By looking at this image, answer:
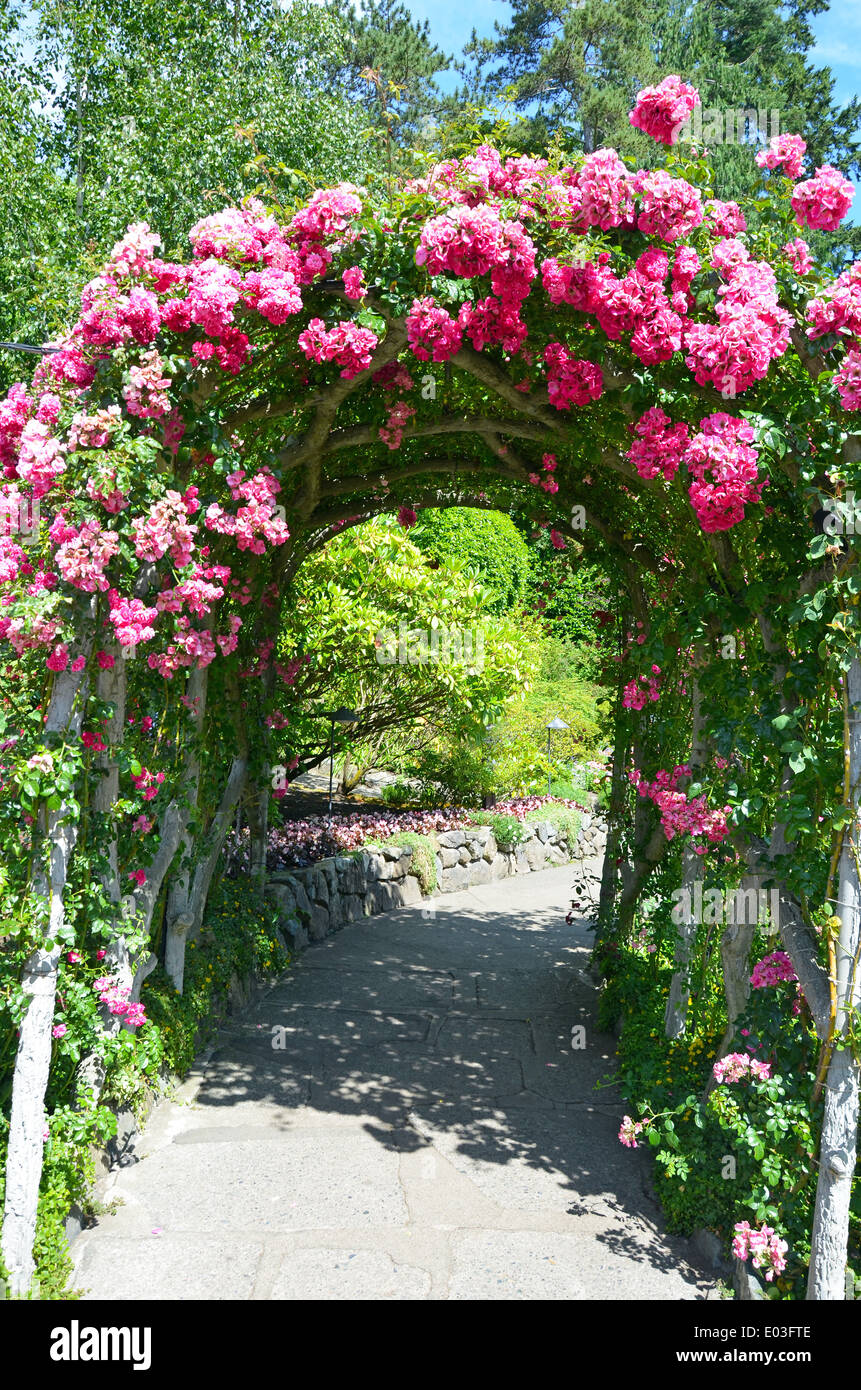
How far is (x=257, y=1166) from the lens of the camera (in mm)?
3891

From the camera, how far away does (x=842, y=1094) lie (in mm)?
2848

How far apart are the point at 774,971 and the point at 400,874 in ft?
19.9

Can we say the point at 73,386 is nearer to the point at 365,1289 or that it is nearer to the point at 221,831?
the point at 221,831

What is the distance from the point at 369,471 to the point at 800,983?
3530 millimetres

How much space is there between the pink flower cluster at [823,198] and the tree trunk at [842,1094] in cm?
149

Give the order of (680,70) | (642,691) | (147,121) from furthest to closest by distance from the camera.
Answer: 1. (680,70)
2. (147,121)
3. (642,691)

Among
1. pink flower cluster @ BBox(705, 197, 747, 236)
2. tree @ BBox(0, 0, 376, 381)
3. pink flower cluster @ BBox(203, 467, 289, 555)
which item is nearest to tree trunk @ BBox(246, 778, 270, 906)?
pink flower cluster @ BBox(203, 467, 289, 555)

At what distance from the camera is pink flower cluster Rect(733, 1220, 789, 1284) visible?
2.94 metres

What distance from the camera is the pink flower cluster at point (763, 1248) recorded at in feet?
9.63

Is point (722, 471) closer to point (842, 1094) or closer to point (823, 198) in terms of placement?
point (823, 198)

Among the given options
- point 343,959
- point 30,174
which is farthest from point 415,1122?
point 30,174

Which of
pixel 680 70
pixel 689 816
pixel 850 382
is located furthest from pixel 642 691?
pixel 680 70
